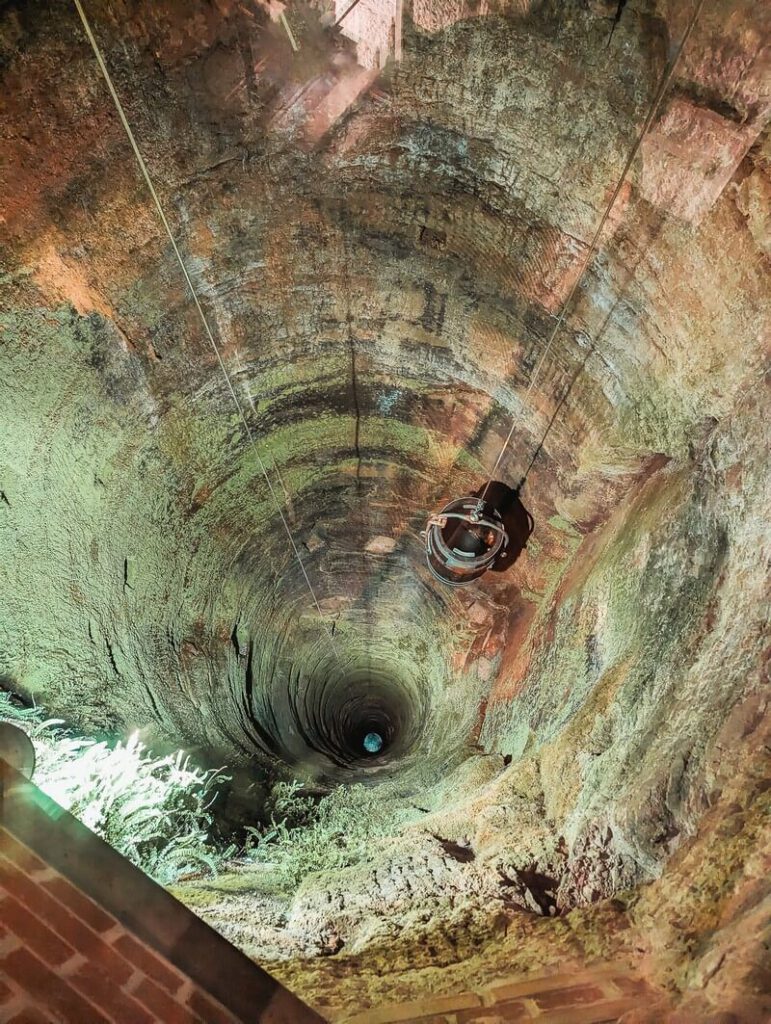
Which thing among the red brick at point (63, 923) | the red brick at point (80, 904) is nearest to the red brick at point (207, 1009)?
the red brick at point (63, 923)

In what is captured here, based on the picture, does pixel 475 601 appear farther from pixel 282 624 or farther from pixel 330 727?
pixel 330 727

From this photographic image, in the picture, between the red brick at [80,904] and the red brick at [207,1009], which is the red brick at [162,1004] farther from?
the red brick at [80,904]

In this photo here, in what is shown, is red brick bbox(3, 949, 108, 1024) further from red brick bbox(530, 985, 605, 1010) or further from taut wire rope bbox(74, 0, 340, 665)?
taut wire rope bbox(74, 0, 340, 665)

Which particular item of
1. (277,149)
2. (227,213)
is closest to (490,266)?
(277,149)

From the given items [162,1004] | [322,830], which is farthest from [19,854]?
[322,830]

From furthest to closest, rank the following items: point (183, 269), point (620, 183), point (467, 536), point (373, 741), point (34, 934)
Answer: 1. point (373, 741)
2. point (467, 536)
3. point (183, 269)
4. point (620, 183)
5. point (34, 934)

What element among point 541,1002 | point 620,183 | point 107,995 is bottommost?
point 107,995

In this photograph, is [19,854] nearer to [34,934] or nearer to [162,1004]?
[34,934]
